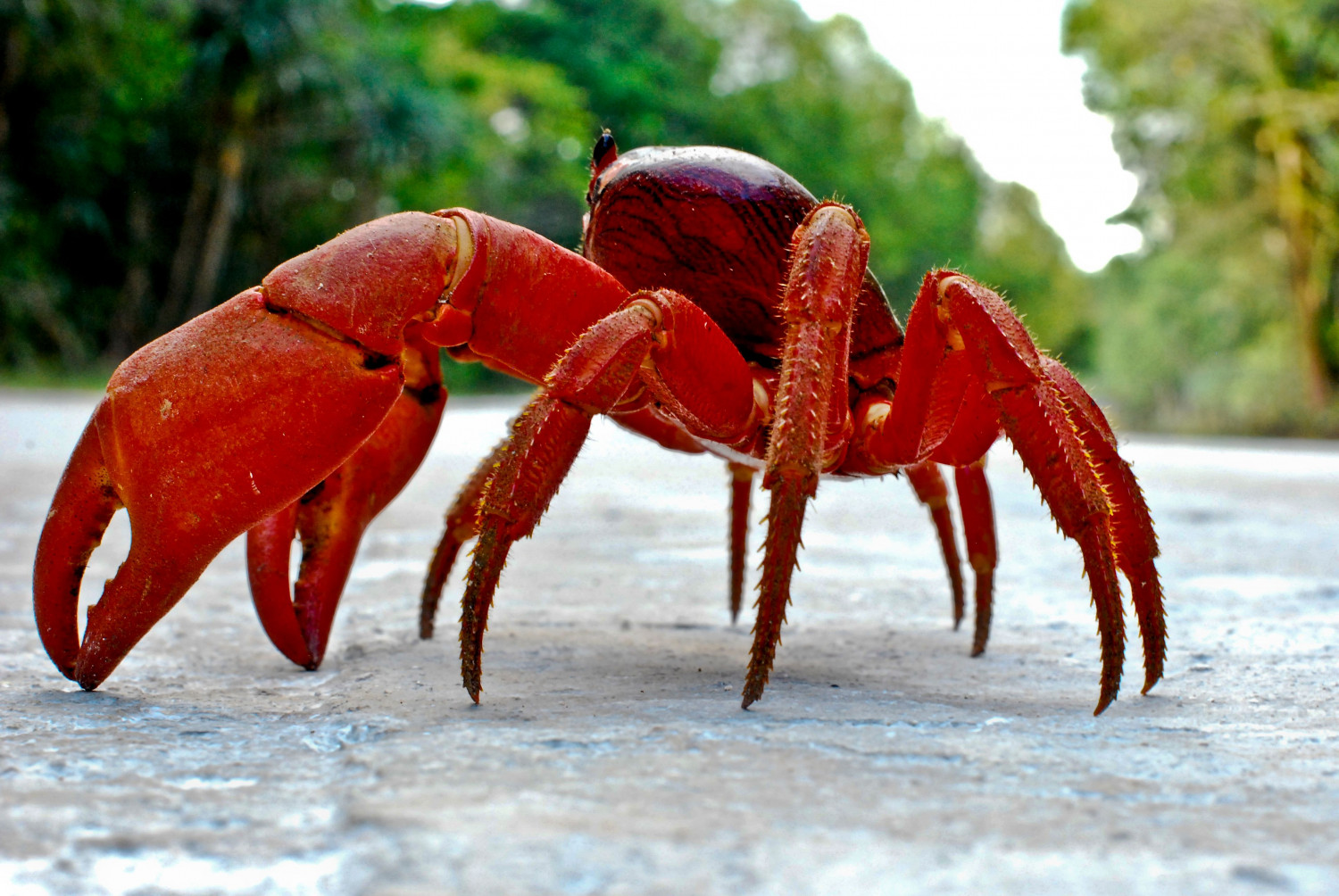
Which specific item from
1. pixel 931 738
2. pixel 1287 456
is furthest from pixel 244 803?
pixel 1287 456

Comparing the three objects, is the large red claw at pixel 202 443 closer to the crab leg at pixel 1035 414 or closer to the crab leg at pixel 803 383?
the crab leg at pixel 803 383

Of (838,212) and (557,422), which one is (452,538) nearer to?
(557,422)

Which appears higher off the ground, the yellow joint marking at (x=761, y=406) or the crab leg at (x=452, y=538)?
the yellow joint marking at (x=761, y=406)

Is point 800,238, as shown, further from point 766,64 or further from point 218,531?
point 766,64

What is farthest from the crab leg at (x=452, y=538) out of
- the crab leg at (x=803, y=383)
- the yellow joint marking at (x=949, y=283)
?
the yellow joint marking at (x=949, y=283)

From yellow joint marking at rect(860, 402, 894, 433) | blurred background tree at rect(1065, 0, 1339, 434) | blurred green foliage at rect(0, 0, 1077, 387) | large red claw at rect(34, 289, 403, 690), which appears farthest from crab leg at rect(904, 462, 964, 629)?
blurred background tree at rect(1065, 0, 1339, 434)

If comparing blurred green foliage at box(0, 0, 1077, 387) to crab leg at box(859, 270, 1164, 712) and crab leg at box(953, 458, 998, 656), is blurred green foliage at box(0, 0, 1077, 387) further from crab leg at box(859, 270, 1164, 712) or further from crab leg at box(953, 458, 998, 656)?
crab leg at box(859, 270, 1164, 712)
